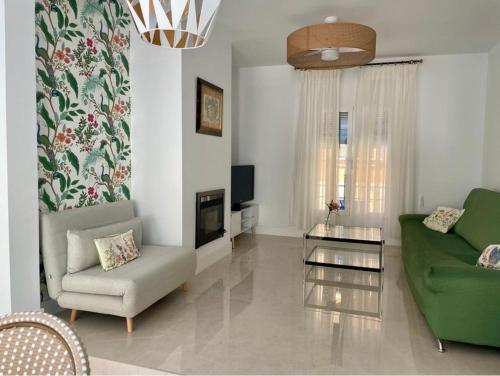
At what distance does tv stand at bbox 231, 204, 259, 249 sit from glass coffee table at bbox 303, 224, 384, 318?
3.33ft

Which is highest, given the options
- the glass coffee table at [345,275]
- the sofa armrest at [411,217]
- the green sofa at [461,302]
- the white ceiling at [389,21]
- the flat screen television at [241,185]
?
the white ceiling at [389,21]

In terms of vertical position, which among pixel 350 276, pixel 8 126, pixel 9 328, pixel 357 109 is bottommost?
pixel 350 276

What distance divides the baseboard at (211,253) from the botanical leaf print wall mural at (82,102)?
1040 mm

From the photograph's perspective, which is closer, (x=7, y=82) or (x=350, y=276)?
(x=7, y=82)

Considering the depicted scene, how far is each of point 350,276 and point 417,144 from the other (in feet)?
7.50

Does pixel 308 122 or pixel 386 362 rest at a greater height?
pixel 308 122

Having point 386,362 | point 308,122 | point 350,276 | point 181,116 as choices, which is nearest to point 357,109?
point 308,122

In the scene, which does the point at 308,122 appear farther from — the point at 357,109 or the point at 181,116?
the point at 181,116

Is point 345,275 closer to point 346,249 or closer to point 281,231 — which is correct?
point 346,249

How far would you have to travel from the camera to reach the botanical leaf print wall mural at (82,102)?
270 cm

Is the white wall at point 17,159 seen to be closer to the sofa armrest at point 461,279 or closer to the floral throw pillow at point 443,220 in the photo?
the sofa armrest at point 461,279

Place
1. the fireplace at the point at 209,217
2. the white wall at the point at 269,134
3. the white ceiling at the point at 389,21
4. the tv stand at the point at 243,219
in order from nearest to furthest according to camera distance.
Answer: the white ceiling at the point at 389,21 → the fireplace at the point at 209,217 → the tv stand at the point at 243,219 → the white wall at the point at 269,134

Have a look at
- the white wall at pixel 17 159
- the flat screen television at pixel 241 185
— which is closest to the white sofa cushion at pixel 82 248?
the white wall at pixel 17 159

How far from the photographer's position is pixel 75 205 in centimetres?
301
